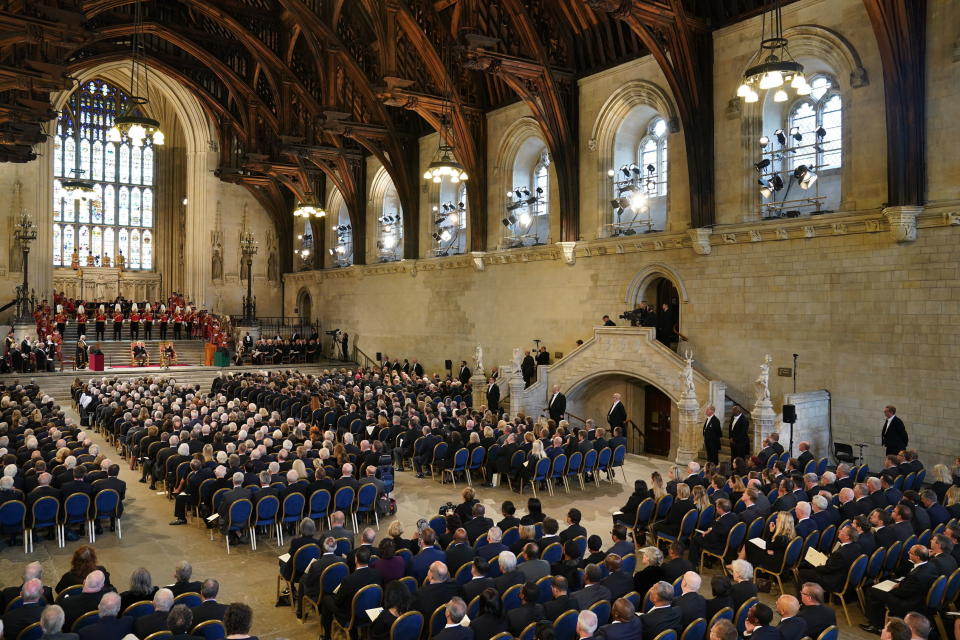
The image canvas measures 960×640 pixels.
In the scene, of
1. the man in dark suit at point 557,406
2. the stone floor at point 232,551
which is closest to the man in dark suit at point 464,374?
the man in dark suit at point 557,406

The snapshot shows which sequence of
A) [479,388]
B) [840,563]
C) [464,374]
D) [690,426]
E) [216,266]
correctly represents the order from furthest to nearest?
[216,266] → [464,374] → [479,388] → [690,426] → [840,563]

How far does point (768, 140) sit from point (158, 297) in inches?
1382

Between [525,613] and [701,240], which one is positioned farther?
[701,240]

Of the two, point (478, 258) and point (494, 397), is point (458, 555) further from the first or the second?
point (478, 258)

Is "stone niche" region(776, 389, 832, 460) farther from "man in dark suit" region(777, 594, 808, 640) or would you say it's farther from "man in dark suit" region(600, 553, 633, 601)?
"man in dark suit" region(777, 594, 808, 640)

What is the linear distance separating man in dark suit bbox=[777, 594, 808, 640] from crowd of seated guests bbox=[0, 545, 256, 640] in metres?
4.14

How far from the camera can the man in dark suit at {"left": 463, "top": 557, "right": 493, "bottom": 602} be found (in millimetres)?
6309

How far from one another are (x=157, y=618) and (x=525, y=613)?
2.98 meters

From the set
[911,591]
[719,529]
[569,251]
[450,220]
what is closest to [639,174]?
[569,251]

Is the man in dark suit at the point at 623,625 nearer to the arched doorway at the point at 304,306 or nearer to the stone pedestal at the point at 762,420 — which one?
the stone pedestal at the point at 762,420

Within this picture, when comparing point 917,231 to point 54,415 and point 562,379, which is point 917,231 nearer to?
point 562,379

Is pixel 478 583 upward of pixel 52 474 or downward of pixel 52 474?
downward

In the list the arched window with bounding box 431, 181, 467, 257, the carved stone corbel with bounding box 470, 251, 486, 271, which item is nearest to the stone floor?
the carved stone corbel with bounding box 470, 251, 486, 271

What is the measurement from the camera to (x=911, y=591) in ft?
22.1
